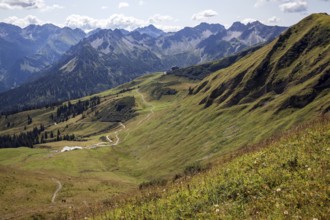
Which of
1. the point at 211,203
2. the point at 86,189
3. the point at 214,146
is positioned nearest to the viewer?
the point at 211,203

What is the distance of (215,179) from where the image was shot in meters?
18.6

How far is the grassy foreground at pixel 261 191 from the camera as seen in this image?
12695 mm

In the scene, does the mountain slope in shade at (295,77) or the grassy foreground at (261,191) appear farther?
the mountain slope in shade at (295,77)

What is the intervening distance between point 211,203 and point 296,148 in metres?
5.94

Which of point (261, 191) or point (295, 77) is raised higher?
point (261, 191)

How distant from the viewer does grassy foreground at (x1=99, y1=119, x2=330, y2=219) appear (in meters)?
12.7

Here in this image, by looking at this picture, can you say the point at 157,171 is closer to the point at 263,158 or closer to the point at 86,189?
the point at 86,189

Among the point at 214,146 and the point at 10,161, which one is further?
the point at 10,161

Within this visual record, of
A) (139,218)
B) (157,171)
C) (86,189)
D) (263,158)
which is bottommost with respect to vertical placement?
(157,171)

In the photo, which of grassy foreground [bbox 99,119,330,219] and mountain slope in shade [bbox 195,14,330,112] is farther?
mountain slope in shade [bbox 195,14,330,112]

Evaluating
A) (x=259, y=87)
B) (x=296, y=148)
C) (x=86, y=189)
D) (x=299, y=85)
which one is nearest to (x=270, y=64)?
(x=259, y=87)

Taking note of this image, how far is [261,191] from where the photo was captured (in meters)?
15.0

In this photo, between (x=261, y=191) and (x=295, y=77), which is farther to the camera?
(x=295, y=77)

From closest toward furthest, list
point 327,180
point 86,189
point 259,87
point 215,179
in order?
point 327,180, point 215,179, point 86,189, point 259,87
